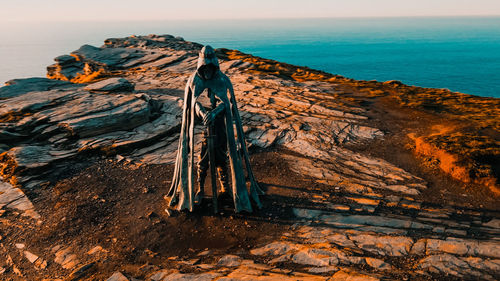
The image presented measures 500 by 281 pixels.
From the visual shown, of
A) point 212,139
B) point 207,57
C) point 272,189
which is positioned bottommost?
point 272,189

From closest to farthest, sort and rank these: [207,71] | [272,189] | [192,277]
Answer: [192,277] < [207,71] < [272,189]

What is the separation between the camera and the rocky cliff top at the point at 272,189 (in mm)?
6020

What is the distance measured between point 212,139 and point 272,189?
9.25 feet

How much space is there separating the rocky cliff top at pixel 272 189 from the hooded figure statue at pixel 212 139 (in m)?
0.56

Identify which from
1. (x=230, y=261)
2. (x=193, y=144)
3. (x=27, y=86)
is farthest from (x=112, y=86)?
(x=230, y=261)

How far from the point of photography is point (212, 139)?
7.55 meters

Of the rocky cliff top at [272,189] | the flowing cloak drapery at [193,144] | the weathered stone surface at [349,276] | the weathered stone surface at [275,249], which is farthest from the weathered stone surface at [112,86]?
the weathered stone surface at [349,276]

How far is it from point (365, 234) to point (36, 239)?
8.20 metres

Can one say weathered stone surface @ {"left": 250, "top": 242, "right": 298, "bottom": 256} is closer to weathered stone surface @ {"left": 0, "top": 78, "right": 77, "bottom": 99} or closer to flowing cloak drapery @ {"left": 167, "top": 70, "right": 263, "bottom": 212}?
flowing cloak drapery @ {"left": 167, "top": 70, "right": 263, "bottom": 212}

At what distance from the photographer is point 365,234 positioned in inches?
265

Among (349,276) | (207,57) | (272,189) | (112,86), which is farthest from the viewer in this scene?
(112,86)

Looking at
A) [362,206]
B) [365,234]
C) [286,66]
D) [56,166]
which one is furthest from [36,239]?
[286,66]

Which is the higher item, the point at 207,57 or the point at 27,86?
the point at 207,57

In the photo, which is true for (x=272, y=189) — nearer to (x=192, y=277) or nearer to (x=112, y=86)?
(x=192, y=277)
